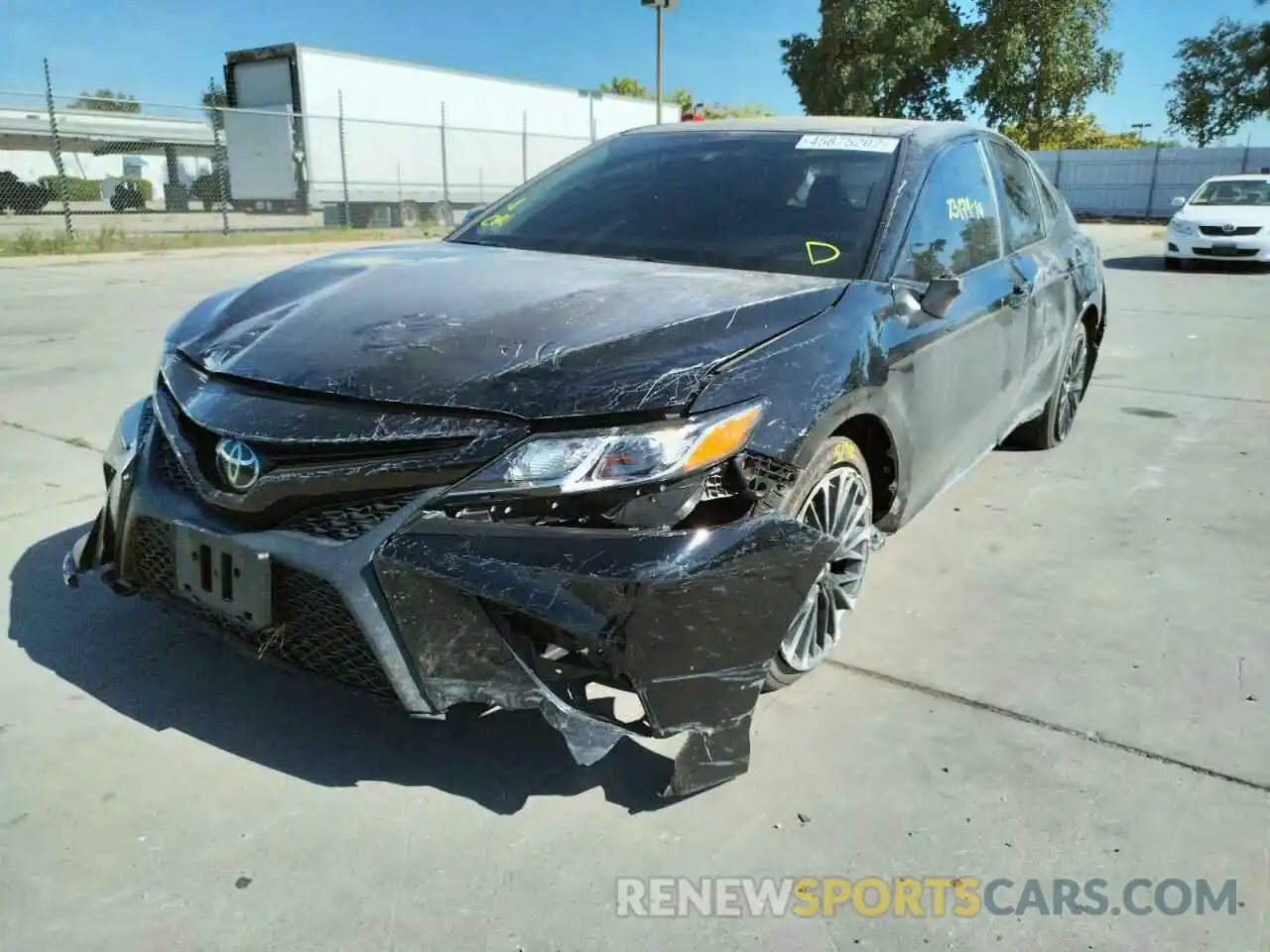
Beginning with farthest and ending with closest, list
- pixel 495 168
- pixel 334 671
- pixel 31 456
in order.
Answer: pixel 495 168
pixel 31 456
pixel 334 671

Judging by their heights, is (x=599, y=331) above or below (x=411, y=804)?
above

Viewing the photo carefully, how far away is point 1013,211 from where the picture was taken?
4.26 m

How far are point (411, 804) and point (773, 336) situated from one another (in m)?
1.42

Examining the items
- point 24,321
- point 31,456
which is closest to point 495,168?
point 24,321

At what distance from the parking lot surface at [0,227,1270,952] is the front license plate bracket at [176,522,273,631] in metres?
0.27

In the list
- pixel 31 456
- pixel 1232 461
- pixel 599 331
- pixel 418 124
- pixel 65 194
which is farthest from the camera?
pixel 418 124

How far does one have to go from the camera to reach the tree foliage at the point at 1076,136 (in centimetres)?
4178

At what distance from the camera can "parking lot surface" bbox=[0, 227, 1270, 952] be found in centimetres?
202

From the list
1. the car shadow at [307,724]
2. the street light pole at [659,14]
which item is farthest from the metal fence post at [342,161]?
the car shadow at [307,724]

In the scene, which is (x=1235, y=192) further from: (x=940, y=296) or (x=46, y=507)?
(x=46, y=507)

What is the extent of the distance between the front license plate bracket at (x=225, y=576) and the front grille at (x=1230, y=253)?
53.0 ft

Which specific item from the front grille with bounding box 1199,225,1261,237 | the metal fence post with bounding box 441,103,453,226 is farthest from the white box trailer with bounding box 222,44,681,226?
the front grille with bounding box 1199,225,1261,237

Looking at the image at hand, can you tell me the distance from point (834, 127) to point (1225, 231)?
13868 millimetres

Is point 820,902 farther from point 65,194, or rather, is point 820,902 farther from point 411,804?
point 65,194
